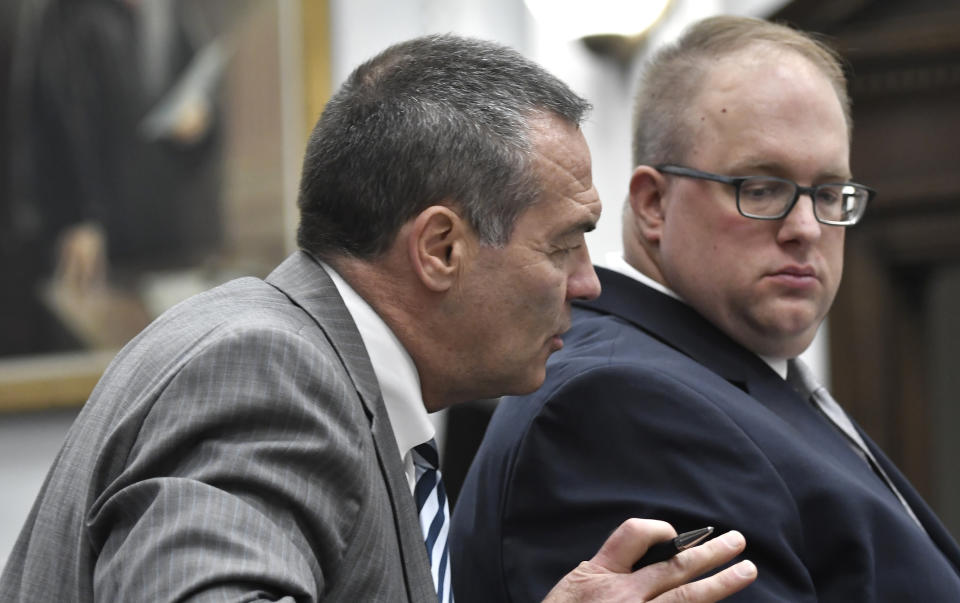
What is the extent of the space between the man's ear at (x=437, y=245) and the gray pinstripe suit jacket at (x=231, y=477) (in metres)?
0.14

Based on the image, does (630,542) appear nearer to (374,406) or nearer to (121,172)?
(374,406)

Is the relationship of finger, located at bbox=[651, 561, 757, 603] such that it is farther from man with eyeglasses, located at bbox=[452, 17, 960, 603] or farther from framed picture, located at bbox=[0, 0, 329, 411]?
framed picture, located at bbox=[0, 0, 329, 411]

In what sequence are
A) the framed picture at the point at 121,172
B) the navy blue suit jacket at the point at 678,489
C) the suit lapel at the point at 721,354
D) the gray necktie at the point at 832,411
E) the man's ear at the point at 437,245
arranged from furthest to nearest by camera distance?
the framed picture at the point at 121,172 → the gray necktie at the point at 832,411 → the suit lapel at the point at 721,354 → the navy blue suit jacket at the point at 678,489 → the man's ear at the point at 437,245

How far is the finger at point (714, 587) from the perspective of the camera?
154 cm

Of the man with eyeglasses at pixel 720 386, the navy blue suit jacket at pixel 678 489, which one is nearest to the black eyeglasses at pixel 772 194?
the man with eyeglasses at pixel 720 386

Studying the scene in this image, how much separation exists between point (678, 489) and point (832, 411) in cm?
61

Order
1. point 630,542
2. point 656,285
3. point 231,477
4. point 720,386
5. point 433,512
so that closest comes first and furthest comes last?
point 231,477
point 630,542
point 433,512
point 720,386
point 656,285

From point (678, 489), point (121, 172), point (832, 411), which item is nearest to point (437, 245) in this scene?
point (678, 489)

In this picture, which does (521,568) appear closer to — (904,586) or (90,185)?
(904,586)

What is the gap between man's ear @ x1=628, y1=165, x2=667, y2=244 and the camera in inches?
88.7

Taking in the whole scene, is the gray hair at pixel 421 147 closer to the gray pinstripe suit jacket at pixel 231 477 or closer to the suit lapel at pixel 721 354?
the gray pinstripe suit jacket at pixel 231 477

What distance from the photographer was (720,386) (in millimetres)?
1970

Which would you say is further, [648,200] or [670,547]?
[648,200]

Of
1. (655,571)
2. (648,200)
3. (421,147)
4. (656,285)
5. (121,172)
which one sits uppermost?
(421,147)
